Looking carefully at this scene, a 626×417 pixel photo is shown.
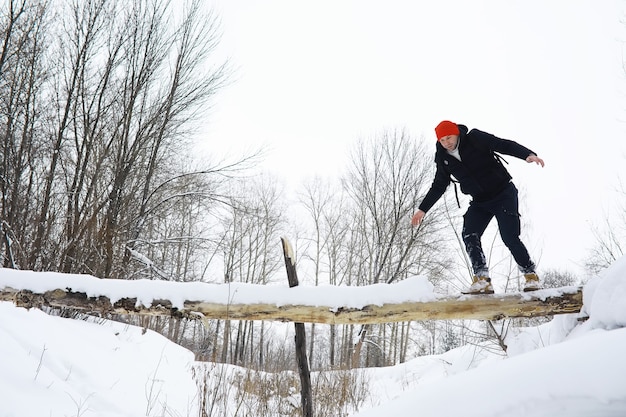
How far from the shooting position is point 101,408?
3170 millimetres

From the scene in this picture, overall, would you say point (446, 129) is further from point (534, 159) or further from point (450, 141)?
point (534, 159)

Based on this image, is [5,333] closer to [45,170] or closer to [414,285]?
[414,285]

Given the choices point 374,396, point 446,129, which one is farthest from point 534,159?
point 374,396

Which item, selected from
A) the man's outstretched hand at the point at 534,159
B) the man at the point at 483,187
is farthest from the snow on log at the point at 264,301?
the man's outstretched hand at the point at 534,159

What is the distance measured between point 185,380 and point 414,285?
425 centimetres

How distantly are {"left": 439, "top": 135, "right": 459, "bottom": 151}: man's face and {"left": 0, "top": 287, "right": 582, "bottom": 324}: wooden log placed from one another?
1.44 m

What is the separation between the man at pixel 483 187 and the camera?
3293 millimetres

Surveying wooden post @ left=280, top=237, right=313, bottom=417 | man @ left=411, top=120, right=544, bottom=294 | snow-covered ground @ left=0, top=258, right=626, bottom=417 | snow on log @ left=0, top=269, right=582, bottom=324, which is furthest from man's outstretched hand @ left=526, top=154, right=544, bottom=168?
wooden post @ left=280, top=237, right=313, bottom=417

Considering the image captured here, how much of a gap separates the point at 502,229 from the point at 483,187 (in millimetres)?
435

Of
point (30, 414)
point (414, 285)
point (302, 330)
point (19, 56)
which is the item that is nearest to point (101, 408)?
point (30, 414)

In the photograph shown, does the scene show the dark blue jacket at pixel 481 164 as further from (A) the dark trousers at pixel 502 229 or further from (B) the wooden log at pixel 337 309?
→ (B) the wooden log at pixel 337 309

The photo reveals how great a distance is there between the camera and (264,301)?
3143 mm

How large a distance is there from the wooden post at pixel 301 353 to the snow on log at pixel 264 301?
0.28 metres

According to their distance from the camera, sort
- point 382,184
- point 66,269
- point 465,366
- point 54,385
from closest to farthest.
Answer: point 54,385, point 66,269, point 465,366, point 382,184
